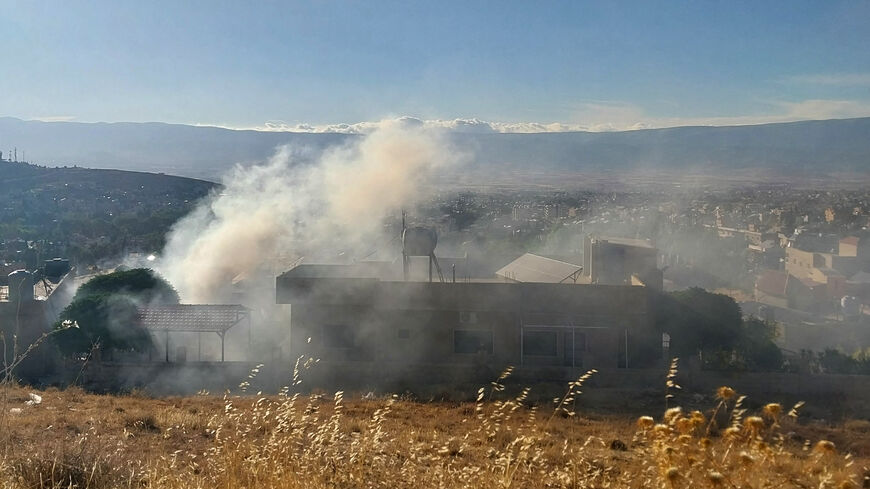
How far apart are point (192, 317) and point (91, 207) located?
58.1m

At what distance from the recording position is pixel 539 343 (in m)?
19.3

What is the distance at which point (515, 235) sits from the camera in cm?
4716

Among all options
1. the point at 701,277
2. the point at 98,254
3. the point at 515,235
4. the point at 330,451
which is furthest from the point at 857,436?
the point at 98,254

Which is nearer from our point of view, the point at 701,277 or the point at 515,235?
the point at 701,277

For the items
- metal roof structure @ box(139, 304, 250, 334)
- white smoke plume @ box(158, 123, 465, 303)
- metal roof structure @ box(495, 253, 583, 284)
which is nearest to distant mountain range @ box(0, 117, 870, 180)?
white smoke plume @ box(158, 123, 465, 303)

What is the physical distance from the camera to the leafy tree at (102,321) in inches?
730

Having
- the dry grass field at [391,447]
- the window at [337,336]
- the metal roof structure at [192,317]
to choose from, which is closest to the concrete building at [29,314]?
the metal roof structure at [192,317]

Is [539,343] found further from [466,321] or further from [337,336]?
[337,336]

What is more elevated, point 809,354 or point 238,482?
point 238,482

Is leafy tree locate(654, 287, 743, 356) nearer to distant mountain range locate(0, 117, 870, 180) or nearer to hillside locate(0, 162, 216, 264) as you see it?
hillside locate(0, 162, 216, 264)

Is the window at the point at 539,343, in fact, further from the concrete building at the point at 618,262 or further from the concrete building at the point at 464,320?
the concrete building at the point at 618,262

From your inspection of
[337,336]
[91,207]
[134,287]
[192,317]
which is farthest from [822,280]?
[91,207]

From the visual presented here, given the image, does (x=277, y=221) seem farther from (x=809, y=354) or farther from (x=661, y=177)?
(x=661, y=177)

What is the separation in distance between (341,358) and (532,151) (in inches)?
4564
